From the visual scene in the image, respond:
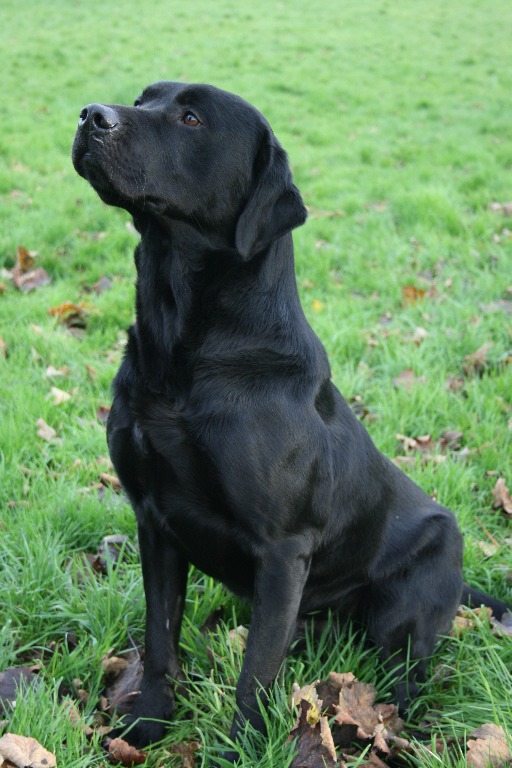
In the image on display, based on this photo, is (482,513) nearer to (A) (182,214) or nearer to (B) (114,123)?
(A) (182,214)

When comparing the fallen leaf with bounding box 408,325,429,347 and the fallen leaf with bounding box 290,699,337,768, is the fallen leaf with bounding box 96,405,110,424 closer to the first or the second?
the fallen leaf with bounding box 408,325,429,347

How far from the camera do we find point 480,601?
264cm

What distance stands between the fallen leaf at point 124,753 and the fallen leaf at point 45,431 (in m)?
1.57

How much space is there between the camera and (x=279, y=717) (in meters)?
2.02

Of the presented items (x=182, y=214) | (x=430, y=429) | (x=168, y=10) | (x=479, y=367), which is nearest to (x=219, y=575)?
(x=182, y=214)

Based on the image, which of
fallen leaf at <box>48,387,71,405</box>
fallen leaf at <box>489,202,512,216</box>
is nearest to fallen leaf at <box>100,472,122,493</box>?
fallen leaf at <box>48,387,71,405</box>

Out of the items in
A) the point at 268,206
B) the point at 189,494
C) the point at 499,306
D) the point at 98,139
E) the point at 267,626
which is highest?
the point at 98,139

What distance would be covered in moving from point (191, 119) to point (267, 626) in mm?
1467

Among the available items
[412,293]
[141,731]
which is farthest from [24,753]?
[412,293]

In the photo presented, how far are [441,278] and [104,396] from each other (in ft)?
8.83

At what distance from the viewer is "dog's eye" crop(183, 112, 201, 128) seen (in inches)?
89.2

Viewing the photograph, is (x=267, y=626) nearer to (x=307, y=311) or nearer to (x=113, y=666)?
(x=113, y=666)

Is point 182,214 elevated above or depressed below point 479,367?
above

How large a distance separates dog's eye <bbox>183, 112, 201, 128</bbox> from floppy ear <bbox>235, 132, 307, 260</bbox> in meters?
0.21
